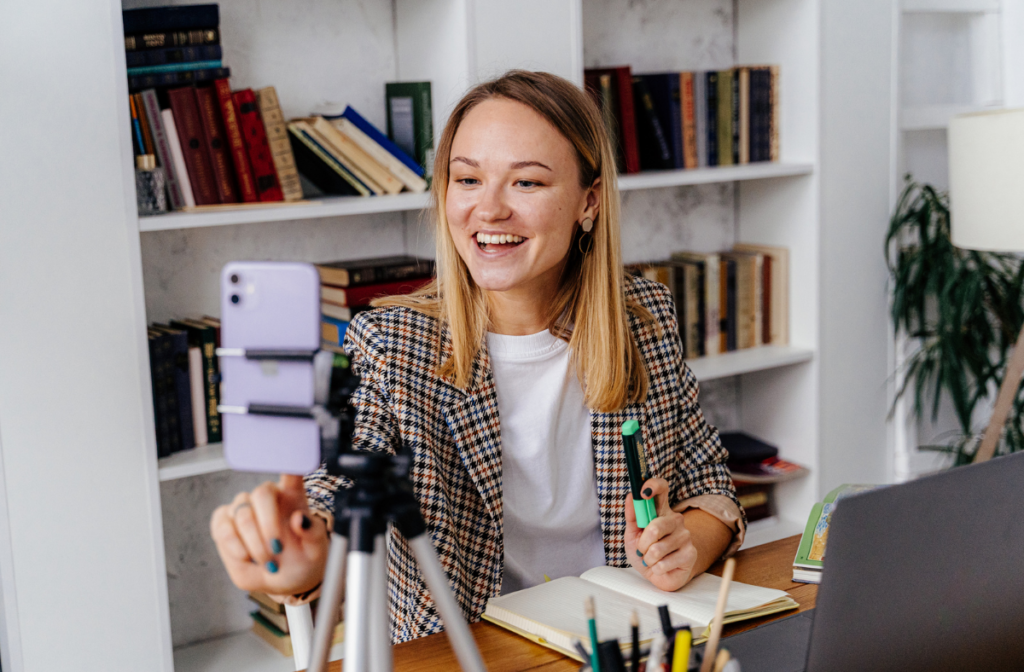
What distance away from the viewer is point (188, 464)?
201 centimetres

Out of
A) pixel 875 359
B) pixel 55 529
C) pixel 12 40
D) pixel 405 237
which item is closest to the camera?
pixel 12 40

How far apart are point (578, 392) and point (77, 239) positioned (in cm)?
101

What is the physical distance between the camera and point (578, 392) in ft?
5.14

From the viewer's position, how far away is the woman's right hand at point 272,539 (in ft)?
2.38

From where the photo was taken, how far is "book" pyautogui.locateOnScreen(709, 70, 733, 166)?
268 cm

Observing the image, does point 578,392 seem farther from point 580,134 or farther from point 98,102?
point 98,102

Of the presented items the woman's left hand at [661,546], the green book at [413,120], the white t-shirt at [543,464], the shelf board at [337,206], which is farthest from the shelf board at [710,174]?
the woman's left hand at [661,546]

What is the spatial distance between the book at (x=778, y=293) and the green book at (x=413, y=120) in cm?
112

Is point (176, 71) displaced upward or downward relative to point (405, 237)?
upward

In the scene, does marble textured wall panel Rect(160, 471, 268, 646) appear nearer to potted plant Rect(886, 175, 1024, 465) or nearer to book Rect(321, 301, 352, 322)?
book Rect(321, 301, 352, 322)

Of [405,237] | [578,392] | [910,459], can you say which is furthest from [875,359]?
[578,392]

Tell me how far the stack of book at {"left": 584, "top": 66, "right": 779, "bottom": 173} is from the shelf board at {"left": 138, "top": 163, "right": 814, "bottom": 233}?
6 centimetres

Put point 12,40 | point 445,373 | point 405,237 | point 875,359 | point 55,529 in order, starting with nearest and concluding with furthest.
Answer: point 445,373
point 12,40
point 55,529
point 405,237
point 875,359

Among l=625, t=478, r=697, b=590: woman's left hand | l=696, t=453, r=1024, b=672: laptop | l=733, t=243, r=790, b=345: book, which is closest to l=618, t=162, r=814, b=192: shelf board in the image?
l=733, t=243, r=790, b=345: book
